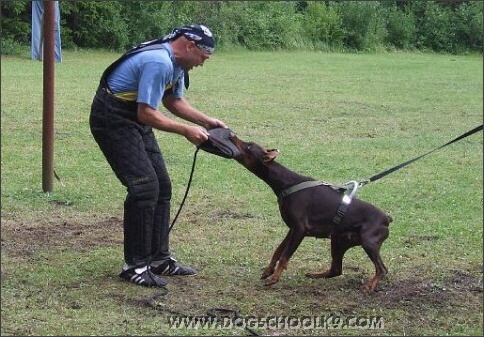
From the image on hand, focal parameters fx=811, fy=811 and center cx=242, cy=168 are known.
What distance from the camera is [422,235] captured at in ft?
21.9

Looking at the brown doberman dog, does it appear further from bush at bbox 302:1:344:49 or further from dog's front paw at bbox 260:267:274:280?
bush at bbox 302:1:344:49

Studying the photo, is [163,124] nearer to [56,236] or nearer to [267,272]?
[267,272]

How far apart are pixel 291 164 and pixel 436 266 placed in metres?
4.18

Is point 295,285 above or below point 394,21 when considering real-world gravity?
above

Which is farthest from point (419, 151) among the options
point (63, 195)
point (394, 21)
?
point (394, 21)

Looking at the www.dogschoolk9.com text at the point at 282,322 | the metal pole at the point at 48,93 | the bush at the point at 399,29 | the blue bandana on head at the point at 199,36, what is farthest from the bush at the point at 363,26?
the www.dogschoolk9.com text at the point at 282,322

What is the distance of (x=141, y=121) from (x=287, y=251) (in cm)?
123

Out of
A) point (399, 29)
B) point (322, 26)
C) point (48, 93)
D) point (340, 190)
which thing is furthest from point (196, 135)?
point (399, 29)

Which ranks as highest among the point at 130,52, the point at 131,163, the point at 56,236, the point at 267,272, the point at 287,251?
the point at 130,52

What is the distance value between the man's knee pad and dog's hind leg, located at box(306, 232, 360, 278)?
1183 mm

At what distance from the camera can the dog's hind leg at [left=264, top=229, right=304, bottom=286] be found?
16.8 feet

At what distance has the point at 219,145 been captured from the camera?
5051 mm

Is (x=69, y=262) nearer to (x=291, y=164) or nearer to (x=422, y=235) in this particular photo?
(x=422, y=235)

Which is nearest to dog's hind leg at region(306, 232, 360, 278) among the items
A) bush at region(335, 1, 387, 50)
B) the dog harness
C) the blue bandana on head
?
the dog harness
